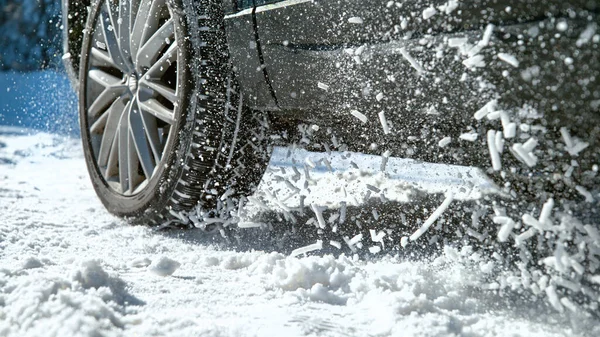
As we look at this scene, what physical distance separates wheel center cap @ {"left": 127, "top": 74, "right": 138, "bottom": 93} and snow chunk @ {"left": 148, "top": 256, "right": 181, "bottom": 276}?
3.32 ft

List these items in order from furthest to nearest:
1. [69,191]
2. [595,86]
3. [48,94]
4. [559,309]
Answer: [48,94]
[69,191]
[559,309]
[595,86]

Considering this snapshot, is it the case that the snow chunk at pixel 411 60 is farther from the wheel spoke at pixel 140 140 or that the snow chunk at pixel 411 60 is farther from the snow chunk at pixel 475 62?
the wheel spoke at pixel 140 140

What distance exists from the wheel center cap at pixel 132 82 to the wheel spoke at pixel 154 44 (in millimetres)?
88

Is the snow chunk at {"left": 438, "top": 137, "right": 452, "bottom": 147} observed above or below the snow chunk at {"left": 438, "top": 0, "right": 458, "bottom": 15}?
below

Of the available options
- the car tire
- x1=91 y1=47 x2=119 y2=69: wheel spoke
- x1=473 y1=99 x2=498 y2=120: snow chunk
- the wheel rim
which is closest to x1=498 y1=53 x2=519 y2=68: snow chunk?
x1=473 y1=99 x2=498 y2=120: snow chunk

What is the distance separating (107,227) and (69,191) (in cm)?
140

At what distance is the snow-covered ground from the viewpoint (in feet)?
5.00

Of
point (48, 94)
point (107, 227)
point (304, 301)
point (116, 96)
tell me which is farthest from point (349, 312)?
point (48, 94)

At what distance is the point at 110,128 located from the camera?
9.85 ft

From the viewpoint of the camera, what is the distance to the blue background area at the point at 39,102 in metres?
8.06

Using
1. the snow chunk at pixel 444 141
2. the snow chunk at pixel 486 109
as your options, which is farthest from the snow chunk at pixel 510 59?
the snow chunk at pixel 444 141

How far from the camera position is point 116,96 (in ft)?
9.82

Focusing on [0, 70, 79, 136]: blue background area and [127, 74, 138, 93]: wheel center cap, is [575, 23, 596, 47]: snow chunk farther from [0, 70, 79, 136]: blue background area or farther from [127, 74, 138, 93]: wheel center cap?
[0, 70, 79, 136]: blue background area

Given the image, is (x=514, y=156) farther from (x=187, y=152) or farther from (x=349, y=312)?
(x=187, y=152)
